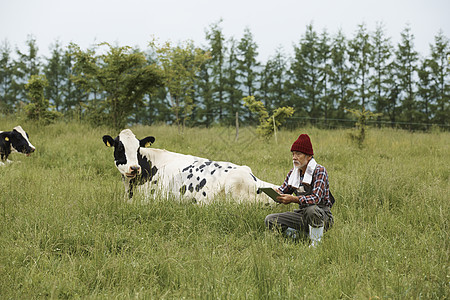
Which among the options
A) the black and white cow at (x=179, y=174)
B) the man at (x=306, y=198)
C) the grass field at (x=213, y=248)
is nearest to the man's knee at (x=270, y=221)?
the man at (x=306, y=198)

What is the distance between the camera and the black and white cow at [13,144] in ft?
29.3

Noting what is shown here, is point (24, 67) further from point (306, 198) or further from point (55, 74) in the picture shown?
point (306, 198)

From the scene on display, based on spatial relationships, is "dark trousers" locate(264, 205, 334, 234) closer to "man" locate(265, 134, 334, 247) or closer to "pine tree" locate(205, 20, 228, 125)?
"man" locate(265, 134, 334, 247)

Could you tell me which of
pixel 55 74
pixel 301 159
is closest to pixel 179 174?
pixel 301 159

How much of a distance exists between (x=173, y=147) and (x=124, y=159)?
5056 mm

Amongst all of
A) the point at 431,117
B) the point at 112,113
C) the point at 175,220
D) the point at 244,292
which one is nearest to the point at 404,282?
the point at 244,292

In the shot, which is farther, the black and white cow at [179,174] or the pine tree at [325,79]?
the pine tree at [325,79]

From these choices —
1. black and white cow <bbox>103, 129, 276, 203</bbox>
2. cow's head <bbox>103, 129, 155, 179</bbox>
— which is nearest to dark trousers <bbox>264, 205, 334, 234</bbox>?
black and white cow <bbox>103, 129, 276, 203</bbox>

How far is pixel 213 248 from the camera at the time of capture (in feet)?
12.1

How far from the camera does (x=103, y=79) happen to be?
13.7m

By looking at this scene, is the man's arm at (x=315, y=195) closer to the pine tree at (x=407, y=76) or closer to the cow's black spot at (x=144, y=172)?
the cow's black spot at (x=144, y=172)

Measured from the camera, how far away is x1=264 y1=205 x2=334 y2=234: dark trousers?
3.89 meters

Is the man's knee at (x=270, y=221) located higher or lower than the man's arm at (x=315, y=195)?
lower

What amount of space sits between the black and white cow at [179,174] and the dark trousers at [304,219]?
0.92 m
